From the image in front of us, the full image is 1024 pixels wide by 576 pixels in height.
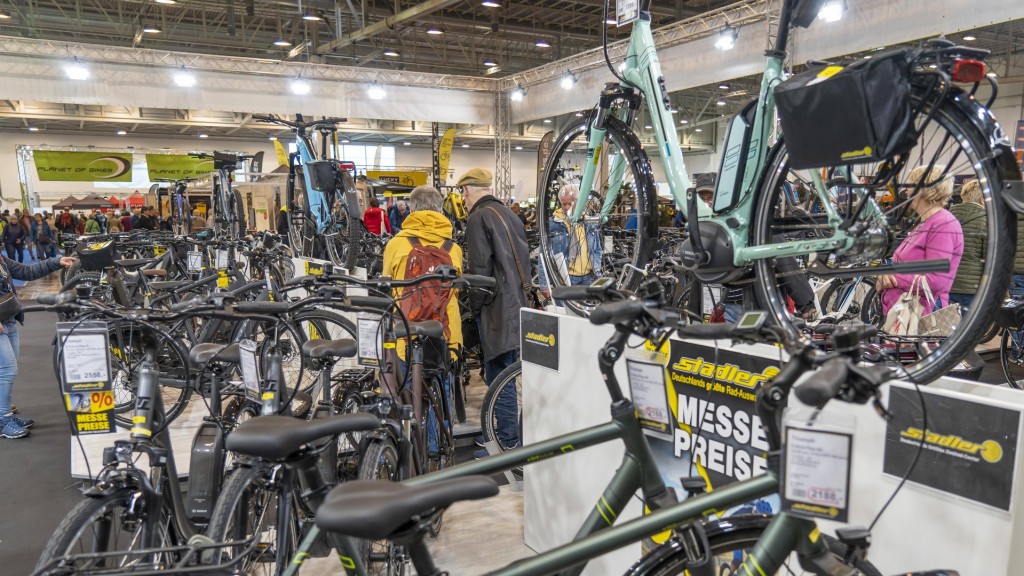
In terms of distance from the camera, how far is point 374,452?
2338 mm

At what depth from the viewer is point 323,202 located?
7465mm

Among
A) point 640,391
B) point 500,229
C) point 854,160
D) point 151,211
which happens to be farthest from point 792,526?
point 151,211

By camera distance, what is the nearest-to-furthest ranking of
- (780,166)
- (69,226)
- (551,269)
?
(780,166) → (551,269) → (69,226)

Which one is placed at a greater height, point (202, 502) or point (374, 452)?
point (374, 452)

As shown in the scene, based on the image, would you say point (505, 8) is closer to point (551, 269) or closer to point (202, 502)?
point (551, 269)

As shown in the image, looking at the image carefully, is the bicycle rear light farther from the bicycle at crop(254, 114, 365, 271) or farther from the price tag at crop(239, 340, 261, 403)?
the bicycle at crop(254, 114, 365, 271)

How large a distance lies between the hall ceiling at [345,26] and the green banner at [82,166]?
4.78 m

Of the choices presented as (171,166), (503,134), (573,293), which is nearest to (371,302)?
A: (573,293)

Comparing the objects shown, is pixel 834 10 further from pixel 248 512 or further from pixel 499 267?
pixel 248 512

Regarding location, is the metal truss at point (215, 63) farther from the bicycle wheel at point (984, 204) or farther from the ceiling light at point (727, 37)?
the bicycle wheel at point (984, 204)

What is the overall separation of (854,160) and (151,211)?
635 inches

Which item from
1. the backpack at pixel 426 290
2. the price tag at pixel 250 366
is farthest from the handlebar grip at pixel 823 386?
the backpack at pixel 426 290

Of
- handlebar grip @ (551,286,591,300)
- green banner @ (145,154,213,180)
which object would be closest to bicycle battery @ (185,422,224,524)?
handlebar grip @ (551,286,591,300)

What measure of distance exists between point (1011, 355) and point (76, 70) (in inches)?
443
